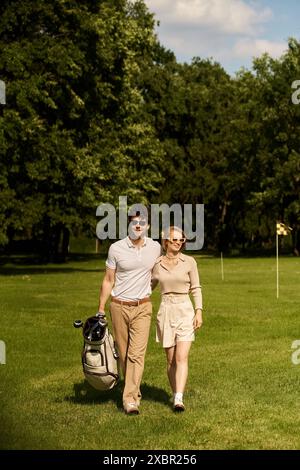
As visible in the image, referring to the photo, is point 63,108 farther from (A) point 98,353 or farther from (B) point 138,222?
(A) point 98,353

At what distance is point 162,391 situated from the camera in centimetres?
1212

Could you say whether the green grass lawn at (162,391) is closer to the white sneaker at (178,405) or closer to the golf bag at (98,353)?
the white sneaker at (178,405)

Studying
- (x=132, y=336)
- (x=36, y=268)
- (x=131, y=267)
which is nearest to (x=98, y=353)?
(x=132, y=336)

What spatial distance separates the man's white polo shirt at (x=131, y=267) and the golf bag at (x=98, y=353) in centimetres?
45

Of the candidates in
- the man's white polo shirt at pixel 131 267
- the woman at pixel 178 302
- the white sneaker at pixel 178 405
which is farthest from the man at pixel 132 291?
the white sneaker at pixel 178 405

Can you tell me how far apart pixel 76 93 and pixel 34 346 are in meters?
27.5

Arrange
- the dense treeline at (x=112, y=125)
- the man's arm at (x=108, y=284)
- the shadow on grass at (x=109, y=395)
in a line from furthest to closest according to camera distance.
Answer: the dense treeline at (x=112, y=125) → the shadow on grass at (x=109, y=395) → the man's arm at (x=108, y=284)

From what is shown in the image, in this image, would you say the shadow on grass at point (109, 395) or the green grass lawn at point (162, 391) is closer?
the green grass lawn at point (162, 391)

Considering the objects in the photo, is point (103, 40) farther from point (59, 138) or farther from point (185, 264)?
point (185, 264)

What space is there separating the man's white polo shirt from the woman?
0.43 feet

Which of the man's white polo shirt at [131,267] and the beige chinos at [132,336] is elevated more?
the man's white polo shirt at [131,267]

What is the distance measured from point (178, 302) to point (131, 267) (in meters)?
0.69

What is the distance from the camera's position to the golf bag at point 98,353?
10484 mm

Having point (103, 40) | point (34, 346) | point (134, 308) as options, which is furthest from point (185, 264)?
point (103, 40)
